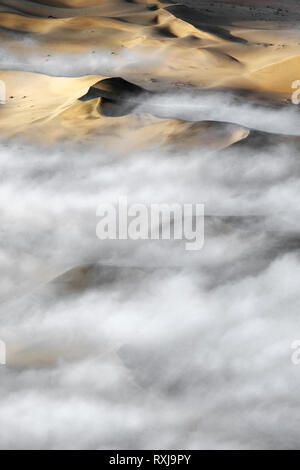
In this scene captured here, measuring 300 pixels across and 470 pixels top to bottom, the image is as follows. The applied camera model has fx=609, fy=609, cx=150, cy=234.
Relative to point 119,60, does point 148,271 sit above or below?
below

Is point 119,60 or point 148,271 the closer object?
point 148,271

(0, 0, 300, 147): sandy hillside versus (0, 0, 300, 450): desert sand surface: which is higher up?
(0, 0, 300, 147): sandy hillside

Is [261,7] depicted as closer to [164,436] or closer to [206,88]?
[206,88]

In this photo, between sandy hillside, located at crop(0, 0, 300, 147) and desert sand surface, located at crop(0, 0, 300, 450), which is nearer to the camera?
desert sand surface, located at crop(0, 0, 300, 450)

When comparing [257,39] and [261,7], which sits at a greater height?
[261,7]
